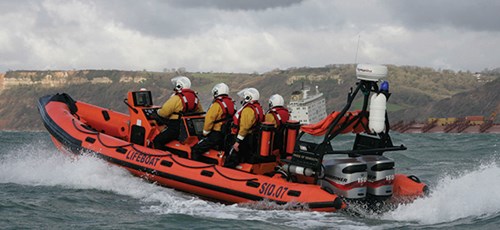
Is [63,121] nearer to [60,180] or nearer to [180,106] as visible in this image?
[60,180]

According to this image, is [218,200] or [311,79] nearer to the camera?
[218,200]

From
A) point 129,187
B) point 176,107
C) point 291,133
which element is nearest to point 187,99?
point 176,107

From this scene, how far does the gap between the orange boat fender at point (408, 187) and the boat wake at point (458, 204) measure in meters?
0.15

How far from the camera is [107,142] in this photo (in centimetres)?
1110

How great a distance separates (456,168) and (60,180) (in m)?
9.19

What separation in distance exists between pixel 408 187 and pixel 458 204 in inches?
34.3

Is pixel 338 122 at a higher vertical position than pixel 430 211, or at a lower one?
higher

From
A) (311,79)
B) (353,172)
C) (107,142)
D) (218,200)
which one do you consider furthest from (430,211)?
(311,79)

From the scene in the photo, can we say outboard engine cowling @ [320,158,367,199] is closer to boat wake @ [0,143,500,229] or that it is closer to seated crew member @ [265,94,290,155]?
boat wake @ [0,143,500,229]

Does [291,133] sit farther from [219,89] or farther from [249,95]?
[219,89]

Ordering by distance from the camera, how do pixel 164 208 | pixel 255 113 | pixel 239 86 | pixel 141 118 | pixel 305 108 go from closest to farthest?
pixel 164 208
pixel 255 113
pixel 141 118
pixel 305 108
pixel 239 86

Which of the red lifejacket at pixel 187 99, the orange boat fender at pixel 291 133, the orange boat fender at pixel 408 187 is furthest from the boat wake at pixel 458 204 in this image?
the red lifejacket at pixel 187 99

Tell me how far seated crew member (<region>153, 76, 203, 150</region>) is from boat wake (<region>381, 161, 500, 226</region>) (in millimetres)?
3507

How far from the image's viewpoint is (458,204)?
350 inches
